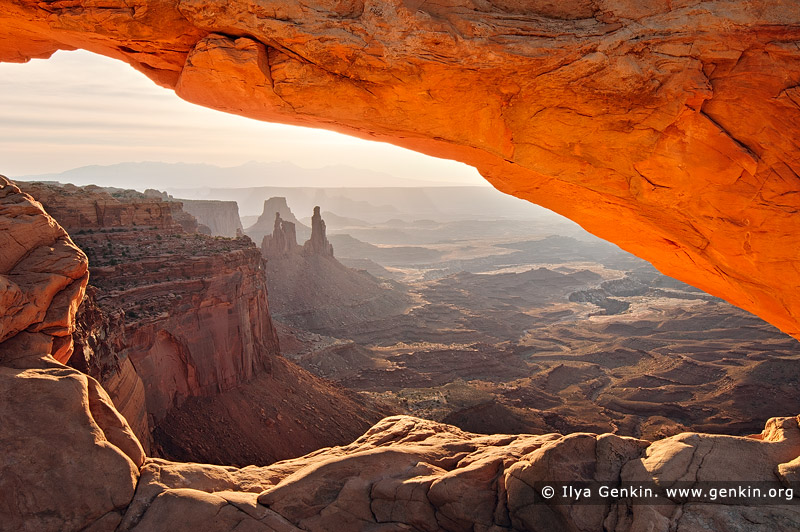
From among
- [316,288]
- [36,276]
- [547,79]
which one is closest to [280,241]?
[316,288]

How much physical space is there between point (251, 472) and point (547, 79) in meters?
8.64

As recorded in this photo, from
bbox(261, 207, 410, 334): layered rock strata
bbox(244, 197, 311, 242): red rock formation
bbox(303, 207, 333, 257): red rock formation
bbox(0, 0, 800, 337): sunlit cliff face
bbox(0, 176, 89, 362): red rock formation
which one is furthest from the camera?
bbox(244, 197, 311, 242): red rock formation

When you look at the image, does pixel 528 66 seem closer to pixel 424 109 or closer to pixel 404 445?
pixel 424 109

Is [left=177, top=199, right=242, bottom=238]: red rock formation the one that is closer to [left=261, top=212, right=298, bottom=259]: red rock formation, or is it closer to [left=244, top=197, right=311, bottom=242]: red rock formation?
[left=244, top=197, right=311, bottom=242]: red rock formation

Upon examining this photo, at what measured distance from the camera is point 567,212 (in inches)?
516

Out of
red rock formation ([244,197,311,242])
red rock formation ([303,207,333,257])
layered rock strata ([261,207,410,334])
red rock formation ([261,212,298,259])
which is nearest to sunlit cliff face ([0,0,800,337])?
layered rock strata ([261,207,410,334])

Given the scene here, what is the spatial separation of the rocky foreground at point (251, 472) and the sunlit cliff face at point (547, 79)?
3.47 m

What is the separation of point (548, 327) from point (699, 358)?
67.3 feet

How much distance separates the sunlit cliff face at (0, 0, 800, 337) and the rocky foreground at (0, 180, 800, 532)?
3471 millimetres

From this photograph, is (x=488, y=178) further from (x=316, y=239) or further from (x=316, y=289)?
(x=316, y=239)

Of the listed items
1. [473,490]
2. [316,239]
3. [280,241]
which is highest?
[473,490]

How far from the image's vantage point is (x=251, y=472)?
338 inches

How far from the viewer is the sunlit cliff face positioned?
784 cm

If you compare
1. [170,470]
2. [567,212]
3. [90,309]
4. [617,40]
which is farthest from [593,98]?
[90,309]
